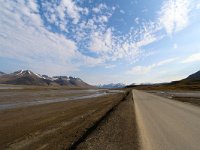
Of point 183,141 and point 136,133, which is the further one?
point 136,133

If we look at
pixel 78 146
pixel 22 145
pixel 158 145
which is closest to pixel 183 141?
pixel 158 145

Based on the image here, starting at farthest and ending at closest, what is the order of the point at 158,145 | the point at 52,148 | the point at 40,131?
the point at 40,131
the point at 52,148
the point at 158,145

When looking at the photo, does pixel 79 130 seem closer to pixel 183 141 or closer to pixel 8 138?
pixel 8 138

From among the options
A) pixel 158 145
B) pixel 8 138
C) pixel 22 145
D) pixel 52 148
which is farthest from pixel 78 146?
pixel 8 138

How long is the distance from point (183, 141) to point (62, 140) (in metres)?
6.00

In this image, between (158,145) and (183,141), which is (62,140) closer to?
(158,145)

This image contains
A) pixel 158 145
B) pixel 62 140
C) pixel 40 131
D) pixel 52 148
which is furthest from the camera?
pixel 40 131

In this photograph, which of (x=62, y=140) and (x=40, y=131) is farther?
(x=40, y=131)

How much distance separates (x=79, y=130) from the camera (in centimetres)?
1470

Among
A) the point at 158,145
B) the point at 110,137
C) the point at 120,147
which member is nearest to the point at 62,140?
the point at 110,137

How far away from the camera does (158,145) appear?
32.1ft

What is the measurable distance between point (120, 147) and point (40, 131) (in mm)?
6355

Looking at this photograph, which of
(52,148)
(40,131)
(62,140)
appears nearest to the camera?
(52,148)

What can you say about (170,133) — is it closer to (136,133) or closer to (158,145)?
(136,133)
